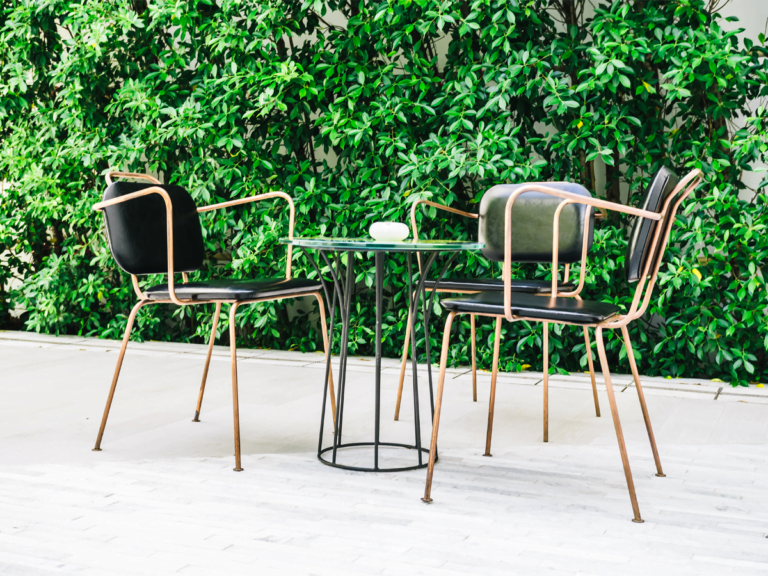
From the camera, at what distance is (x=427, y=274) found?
100 inches

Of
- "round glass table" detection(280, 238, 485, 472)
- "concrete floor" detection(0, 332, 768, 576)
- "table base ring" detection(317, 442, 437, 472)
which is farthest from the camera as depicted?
"table base ring" detection(317, 442, 437, 472)

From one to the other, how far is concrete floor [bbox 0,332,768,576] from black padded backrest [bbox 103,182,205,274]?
567 millimetres

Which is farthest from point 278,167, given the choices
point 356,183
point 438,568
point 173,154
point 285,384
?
point 438,568

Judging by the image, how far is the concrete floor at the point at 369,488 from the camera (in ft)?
5.40

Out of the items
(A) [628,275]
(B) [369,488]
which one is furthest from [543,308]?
(B) [369,488]

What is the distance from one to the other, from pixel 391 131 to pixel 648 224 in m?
2.04

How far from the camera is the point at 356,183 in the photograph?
13.2 feet

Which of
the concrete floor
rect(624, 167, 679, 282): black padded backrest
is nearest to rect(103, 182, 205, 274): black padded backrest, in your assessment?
the concrete floor

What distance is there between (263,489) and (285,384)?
144 cm

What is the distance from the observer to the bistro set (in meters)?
2.00

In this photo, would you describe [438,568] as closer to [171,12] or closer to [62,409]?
[62,409]

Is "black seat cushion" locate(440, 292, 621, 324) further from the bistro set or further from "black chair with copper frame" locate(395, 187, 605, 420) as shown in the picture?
"black chair with copper frame" locate(395, 187, 605, 420)

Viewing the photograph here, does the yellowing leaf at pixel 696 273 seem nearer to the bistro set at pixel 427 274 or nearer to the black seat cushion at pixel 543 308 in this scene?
the bistro set at pixel 427 274

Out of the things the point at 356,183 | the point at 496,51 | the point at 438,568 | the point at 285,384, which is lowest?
the point at 285,384
